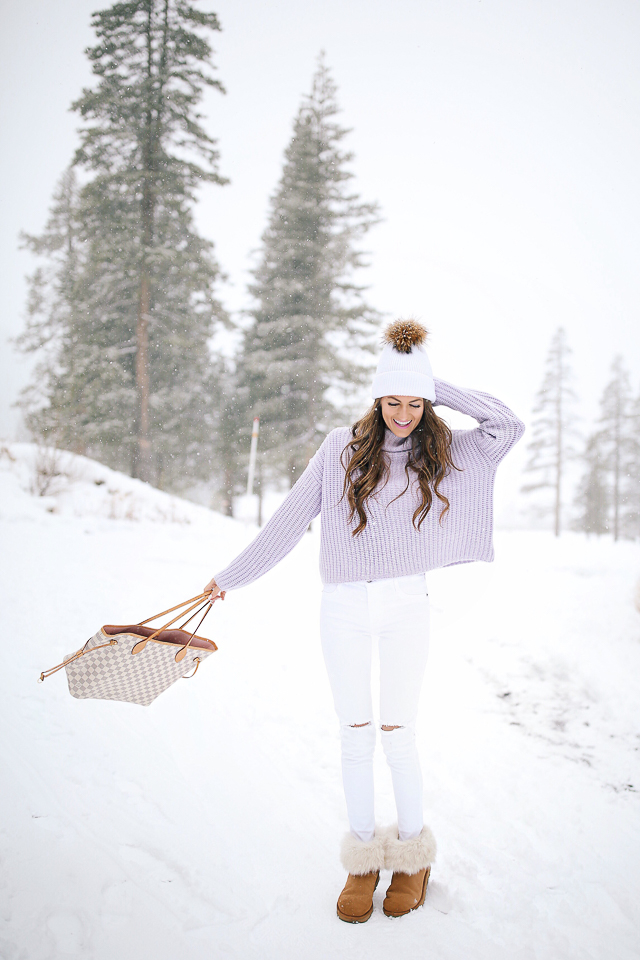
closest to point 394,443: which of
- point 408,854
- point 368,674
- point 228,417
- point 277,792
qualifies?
point 368,674

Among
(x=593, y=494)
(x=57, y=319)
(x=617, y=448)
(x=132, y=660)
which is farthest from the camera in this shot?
(x=593, y=494)

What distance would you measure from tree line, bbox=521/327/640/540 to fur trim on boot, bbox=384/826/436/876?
19.7 m

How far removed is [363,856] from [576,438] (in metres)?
21.6

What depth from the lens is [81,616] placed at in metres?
4.07

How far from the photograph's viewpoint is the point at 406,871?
1.74 meters

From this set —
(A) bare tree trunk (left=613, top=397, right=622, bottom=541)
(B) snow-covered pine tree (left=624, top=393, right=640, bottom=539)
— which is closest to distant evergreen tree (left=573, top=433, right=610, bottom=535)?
(A) bare tree trunk (left=613, top=397, right=622, bottom=541)

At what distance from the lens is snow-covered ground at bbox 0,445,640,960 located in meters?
1.63

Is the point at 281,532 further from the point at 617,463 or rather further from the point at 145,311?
the point at 617,463

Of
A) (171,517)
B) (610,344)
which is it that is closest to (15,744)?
(171,517)

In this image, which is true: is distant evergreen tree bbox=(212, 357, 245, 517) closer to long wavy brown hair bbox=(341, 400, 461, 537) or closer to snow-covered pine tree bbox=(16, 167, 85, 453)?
snow-covered pine tree bbox=(16, 167, 85, 453)

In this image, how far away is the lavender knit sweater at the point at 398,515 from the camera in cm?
179

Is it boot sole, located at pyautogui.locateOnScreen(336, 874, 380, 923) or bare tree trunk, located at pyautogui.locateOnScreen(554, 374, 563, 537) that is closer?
boot sole, located at pyautogui.locateOnScreen(336, 874, 380, 923)

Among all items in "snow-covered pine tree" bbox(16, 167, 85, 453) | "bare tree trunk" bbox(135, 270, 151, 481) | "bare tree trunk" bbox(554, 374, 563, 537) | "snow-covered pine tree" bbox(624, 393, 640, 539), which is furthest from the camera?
"bare tree trunk" bbox(554, 374, 563, 537)

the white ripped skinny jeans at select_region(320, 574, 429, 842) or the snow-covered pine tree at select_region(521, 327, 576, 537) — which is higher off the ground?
the snow-covered pine tree at select_region(521, 327, 576, 537)
